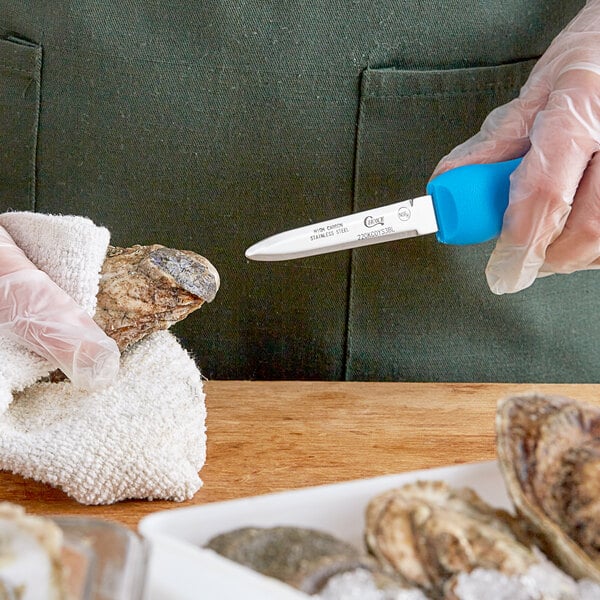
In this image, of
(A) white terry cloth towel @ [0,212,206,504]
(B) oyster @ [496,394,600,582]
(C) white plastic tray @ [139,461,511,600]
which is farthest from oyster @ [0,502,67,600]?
(A) white terry cloth towel @ [0,212,206,504]

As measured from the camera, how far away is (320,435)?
88 centimetres

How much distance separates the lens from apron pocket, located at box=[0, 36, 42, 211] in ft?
3.47

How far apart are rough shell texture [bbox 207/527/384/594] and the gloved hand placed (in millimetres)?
600

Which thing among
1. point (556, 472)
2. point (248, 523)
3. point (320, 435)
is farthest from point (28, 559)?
point (320, 435)

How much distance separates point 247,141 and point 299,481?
49 centimetres

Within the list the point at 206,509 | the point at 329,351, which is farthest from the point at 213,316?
the point at 206,509

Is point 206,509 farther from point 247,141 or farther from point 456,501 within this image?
point 247,141

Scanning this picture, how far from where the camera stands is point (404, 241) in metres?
1.12

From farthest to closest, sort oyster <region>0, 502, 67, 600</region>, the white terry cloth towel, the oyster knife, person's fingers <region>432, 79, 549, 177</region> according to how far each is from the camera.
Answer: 1. person's fingers <region>432, 79, 549, 177</region>
2. the oyster knife
3. the white terry cloth towel
4. oyster <region>0, 502, 67, 600</region>

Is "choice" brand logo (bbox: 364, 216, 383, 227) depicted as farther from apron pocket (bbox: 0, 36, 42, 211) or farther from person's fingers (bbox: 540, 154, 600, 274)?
apron pocket (bbox: 0, 36, 42, 211)

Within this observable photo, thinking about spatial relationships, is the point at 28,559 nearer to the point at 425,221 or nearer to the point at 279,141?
the point at 425,221

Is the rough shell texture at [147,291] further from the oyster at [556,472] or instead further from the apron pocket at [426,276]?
the oyster at [556,472]

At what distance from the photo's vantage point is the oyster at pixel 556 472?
38cm

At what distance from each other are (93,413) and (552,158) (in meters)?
0.56
